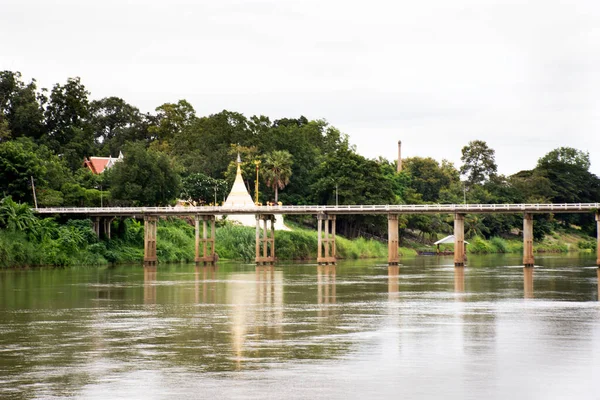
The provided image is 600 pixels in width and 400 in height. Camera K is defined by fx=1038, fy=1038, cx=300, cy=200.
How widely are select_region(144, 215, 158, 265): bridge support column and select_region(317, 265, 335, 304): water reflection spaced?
24.5m

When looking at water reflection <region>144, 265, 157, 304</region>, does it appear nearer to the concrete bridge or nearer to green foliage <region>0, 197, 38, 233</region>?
green foliage <region>0, 197, 38, 233</region>

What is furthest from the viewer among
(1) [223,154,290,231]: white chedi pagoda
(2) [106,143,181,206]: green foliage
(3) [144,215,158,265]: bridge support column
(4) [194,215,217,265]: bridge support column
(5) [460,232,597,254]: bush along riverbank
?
(5) [460,232,597,254]: bush along riverbank

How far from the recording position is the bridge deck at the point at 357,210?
96.3 meters

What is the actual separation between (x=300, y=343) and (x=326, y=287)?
29144mm

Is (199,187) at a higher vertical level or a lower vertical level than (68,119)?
lower

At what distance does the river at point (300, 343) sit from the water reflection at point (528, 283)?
0.43 metres

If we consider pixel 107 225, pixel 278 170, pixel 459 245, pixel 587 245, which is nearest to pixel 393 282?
pixel 459 245

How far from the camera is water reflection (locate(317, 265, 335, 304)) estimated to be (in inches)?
2015

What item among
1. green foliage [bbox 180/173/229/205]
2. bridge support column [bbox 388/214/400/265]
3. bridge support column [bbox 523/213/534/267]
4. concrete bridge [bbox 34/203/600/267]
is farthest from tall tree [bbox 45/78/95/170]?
bridge support column [bbox 523/213/534/267]

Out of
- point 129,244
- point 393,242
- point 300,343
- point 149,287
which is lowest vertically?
point 300,343

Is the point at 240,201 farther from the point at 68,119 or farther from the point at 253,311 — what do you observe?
the point at 253,311

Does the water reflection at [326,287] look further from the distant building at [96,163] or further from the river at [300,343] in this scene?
the distant building at [96,163]

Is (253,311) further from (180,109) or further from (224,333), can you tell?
(180,109)

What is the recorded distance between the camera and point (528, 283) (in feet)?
216
